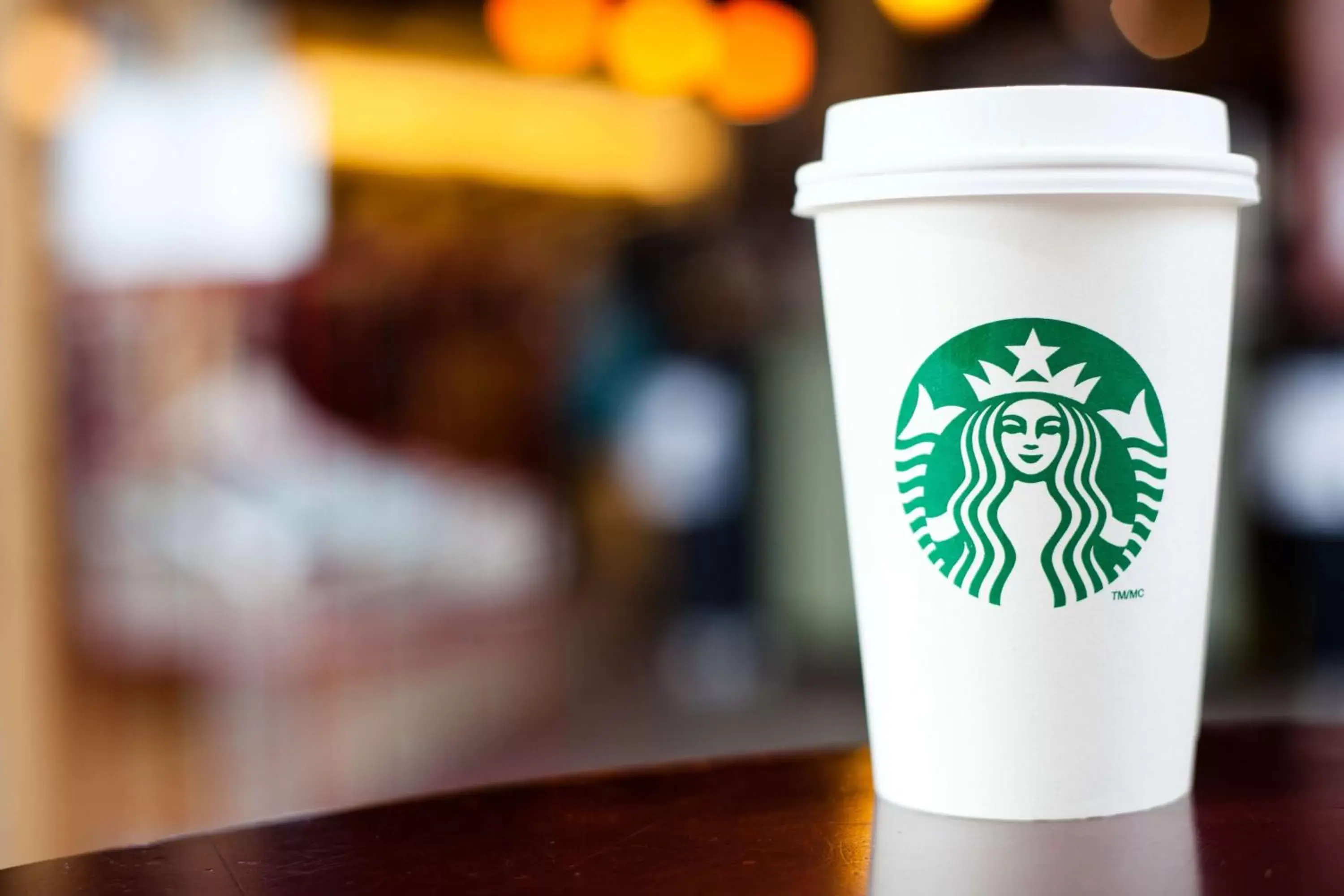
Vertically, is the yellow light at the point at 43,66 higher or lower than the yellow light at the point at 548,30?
lower

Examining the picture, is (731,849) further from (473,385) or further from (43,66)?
(473,385)

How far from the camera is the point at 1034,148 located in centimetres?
72

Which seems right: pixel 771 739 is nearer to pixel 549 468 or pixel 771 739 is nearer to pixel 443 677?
pixel 443 677

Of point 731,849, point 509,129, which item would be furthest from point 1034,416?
point 509,129

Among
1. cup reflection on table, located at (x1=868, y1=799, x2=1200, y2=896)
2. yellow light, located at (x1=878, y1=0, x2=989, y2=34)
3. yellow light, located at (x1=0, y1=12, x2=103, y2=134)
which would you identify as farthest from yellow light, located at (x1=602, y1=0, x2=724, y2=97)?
cup reflection on table, located at (x1=868, y1=799, x2=1200, y2=896)

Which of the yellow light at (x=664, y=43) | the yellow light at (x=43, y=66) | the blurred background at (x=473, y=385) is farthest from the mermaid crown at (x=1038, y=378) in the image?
the yellow light at (x=664, y=43)

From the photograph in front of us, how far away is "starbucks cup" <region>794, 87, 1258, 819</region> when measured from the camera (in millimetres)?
728

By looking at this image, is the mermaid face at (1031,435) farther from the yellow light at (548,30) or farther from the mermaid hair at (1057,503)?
the yellow light at (548,30)

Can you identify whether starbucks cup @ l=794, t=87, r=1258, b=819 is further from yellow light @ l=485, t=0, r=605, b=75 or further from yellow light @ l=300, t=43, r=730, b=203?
yellow light @ l=485, t=0, r=605, b=75

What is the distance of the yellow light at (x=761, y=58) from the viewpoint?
14.6ft

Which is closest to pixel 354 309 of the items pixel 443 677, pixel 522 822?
pixel 443 677

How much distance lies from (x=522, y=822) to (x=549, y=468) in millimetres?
4365

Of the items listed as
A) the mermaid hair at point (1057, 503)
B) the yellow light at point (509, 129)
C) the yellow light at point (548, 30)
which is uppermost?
the yellow light at point (548, 30)

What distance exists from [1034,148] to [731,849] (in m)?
0.34
